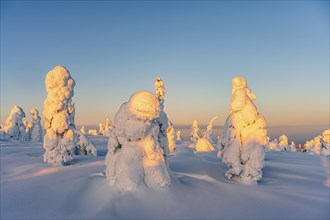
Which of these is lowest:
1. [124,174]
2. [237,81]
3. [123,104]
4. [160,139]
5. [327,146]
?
[327,146]

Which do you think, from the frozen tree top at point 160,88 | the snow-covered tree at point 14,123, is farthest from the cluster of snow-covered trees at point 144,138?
the snow-covered tree at point 14,123

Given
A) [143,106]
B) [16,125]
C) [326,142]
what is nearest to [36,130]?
[16,125]

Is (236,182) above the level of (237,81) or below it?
below

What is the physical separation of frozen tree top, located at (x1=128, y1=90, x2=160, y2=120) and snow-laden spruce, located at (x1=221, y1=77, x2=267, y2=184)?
3624 mm

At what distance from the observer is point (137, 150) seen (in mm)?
7039

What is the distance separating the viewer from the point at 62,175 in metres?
9.27

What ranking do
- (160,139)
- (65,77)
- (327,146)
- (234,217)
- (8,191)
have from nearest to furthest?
(234,217) < (8,191) < (160,139) < (65,77) < (327,146)

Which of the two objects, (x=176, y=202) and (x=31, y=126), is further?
(x=31, y=126)

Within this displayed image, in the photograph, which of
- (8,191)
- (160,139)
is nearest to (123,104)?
(160,139)

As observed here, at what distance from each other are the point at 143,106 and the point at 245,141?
4.27 metres

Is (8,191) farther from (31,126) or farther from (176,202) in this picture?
(31,126)

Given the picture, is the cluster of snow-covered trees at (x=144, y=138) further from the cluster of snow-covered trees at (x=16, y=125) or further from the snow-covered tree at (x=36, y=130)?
the snow-covered tree at (x=36, y=130)

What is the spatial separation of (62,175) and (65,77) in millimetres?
5297

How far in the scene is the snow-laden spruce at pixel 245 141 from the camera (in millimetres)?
9195
